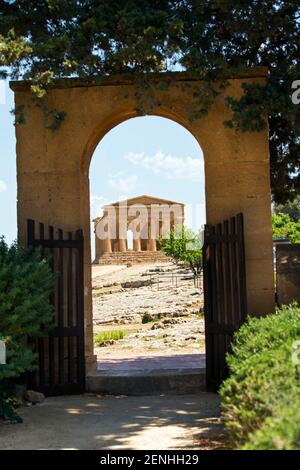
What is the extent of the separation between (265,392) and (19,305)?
3.96 meters

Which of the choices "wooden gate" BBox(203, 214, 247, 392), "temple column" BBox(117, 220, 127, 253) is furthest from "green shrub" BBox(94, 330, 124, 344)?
"temple column" BBox(117, 220, 127, 253)

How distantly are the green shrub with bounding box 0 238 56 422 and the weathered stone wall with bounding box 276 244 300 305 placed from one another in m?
3.42

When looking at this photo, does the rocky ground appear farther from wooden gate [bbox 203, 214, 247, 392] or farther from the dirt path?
the dirt path

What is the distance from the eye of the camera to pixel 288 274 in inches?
382

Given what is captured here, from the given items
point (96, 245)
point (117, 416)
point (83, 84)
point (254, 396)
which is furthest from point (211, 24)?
point (96, 245)

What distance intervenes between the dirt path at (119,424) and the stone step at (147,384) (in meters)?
0.26

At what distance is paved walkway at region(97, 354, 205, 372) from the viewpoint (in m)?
9.98

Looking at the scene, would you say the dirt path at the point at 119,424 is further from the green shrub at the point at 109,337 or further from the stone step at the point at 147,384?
the green shrub at the point at 109,337

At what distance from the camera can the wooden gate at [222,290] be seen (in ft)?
28.7

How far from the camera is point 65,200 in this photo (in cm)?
960

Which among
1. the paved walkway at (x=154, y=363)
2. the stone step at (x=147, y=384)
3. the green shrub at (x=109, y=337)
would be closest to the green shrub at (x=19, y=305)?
the stone step at (x=147, y=384)

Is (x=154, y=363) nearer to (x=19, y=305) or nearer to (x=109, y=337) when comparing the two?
(x=19, y=305)

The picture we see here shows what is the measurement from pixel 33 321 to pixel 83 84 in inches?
142
